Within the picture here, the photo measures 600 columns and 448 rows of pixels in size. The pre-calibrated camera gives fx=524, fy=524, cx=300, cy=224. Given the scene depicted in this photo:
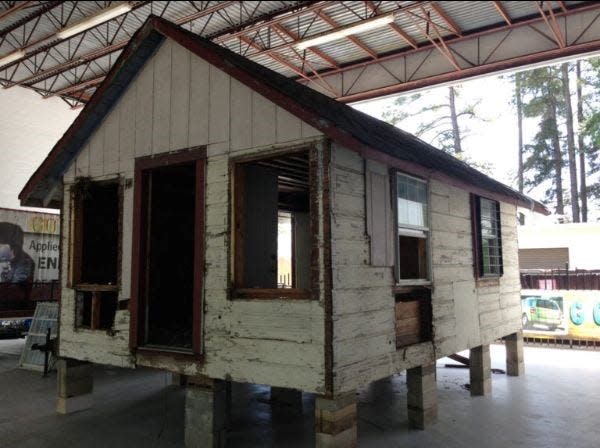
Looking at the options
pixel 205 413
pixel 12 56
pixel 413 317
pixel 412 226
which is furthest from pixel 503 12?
pixel 12 56

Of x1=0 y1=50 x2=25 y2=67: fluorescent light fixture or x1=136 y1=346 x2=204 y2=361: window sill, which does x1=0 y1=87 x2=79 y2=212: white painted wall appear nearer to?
x1=0 y1=50 x2=25 y2=67: fluorescent light fixture

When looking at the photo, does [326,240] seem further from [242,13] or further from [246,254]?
[242,13]

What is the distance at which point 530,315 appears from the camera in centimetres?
1600

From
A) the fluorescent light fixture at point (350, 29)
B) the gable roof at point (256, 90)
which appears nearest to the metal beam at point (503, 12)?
the fluorescent light fixture at point (350, 29)

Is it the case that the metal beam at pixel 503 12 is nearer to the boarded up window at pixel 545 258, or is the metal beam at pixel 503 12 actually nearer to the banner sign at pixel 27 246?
the boarded up window at pixel 545 258

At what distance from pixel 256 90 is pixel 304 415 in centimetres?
541

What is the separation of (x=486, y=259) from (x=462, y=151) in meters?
25.8

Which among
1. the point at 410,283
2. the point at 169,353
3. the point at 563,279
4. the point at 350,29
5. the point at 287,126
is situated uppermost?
the point at 350,29

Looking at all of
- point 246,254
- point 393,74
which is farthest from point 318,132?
point 393,74

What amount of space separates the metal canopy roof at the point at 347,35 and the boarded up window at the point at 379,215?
866 cm

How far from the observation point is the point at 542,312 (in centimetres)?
1572

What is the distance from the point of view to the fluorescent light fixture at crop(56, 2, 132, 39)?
14.3 m

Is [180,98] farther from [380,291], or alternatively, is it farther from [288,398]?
[288,398]

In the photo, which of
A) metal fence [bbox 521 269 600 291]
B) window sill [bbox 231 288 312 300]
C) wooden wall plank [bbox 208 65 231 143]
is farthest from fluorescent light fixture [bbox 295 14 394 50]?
window sill [bbox 231 288 312 300]
